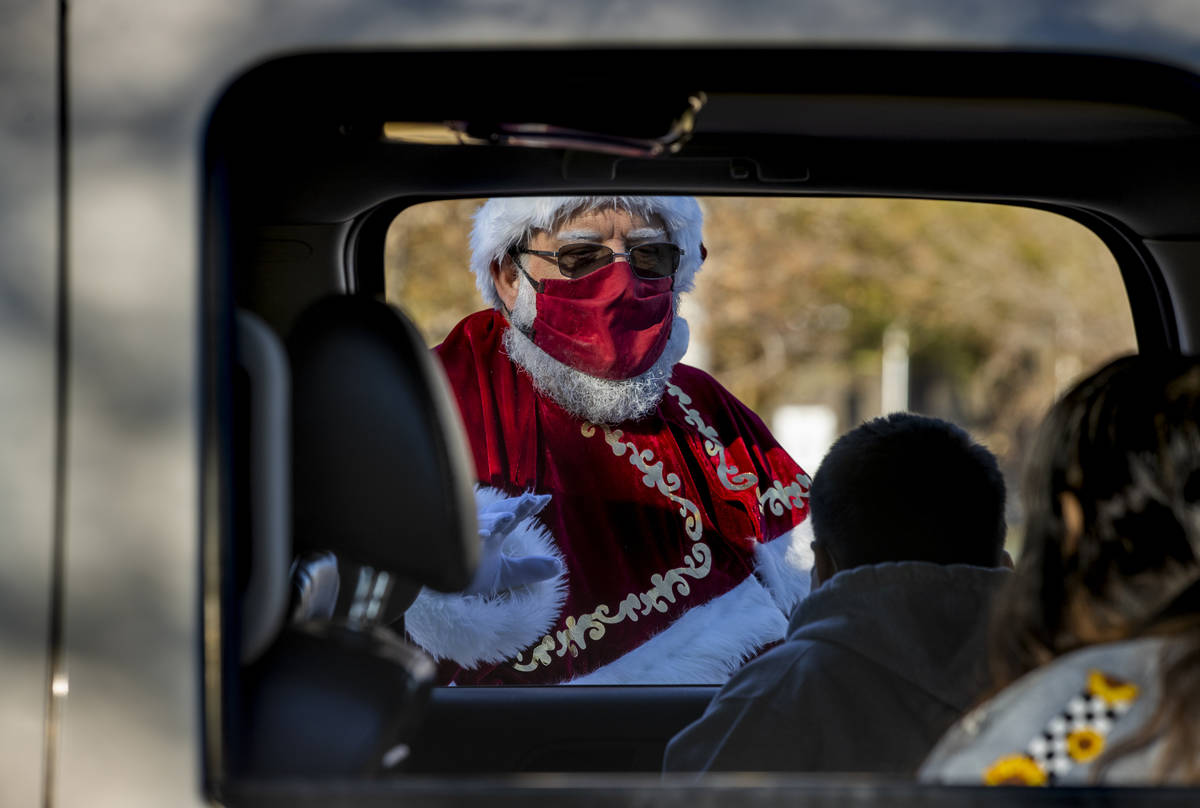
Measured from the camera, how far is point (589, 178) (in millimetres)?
2473

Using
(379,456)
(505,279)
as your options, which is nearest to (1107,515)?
(379,456)

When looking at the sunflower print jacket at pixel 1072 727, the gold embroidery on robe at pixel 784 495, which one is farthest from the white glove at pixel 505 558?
the sunflower print jacket at pixel 1072 727

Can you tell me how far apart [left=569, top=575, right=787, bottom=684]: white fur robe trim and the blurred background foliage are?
9.69 metres

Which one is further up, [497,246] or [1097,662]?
[497,246]

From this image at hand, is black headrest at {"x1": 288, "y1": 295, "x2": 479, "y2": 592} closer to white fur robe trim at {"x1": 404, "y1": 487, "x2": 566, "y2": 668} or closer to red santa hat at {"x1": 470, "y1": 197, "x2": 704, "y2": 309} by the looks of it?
white fur robe trim at {"x1": 404, "y1": 487, "x2": 566, "y2": 668}

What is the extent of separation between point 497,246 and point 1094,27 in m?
2.03

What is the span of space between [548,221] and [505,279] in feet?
0.87

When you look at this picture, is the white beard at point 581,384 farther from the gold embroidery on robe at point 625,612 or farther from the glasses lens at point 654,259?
Result: the gold embroidery on robe at point 625,612

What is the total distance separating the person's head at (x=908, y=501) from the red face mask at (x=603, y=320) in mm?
1118

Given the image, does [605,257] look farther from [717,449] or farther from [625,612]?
[625,612]

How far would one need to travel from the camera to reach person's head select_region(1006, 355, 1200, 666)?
1301 millimetres

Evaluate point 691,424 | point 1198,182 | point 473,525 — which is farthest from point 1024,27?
point 691,424

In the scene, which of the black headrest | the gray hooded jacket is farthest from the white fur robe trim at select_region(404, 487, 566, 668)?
the black headrest

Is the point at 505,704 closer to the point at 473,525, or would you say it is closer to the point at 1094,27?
the point at 473,525
